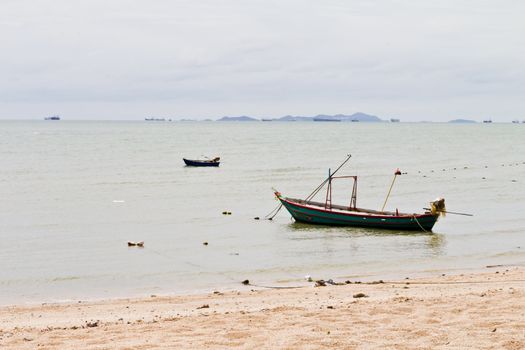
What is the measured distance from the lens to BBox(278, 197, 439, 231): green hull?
28.2 meters

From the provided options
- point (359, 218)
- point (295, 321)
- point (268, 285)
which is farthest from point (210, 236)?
point (295, 321)

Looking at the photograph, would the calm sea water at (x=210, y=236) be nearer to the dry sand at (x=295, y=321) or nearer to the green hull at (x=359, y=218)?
the green hull at (x=359, y=218)

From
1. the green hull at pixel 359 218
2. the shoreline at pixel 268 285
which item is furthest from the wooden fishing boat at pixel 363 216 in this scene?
the shoreline at pixel 268 285

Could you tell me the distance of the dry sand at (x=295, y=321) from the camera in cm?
991

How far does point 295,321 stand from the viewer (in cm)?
1117

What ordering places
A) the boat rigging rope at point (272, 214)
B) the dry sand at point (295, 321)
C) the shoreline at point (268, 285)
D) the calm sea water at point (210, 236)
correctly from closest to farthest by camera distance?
the dry sand at point (295, 321) < the shoreline at point (268, 285) < the calm sea water at point (210, 236) < the boat rigging rope at point (272, 214)

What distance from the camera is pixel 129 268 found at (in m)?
20.7

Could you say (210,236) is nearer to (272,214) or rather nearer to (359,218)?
(359,218)

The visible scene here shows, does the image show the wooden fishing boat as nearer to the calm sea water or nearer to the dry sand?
the calm sea water

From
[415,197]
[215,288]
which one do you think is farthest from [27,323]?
[415,197]

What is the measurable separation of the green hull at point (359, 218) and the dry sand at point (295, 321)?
1276 cm

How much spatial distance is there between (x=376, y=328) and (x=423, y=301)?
2461 millimetres

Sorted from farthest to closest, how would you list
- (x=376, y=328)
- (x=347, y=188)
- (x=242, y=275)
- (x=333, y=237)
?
(x=347, y=188)
(x=333, y=237)
(x=242, y=275)
(x=376, y=328)

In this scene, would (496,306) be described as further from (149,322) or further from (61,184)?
(61,184)
